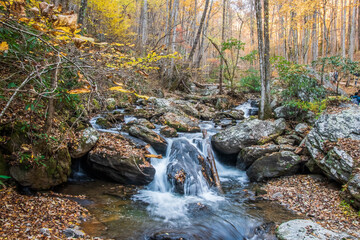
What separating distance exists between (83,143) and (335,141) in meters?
7.77

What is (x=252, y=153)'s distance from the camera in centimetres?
826

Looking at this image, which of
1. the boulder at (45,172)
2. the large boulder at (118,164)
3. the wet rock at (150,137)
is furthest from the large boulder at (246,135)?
the boulder at (45,172)

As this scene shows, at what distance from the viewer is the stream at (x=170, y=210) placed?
4598 mm

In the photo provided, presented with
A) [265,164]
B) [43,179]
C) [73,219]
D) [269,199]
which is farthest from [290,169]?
[43,179]

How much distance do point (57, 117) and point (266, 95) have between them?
8690 mm

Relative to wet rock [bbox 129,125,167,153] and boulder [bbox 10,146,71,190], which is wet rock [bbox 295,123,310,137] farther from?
boulder [bbox 10,146,71,190]

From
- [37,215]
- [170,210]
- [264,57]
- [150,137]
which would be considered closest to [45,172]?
[37,215]

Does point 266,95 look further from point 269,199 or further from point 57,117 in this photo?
point 57,117

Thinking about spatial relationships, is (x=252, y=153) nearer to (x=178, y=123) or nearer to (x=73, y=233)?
(x=178, y=123)

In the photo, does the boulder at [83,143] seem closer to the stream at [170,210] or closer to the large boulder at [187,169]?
the stream at [170,210]

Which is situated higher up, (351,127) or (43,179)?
(351,127)

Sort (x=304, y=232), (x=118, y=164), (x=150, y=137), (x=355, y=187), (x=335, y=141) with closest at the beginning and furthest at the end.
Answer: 1. (x=304, y=232)
2. (x=355, y=187)
3. (x=118, y=164)
4. (x=335, y=141)
5. (x=150, y=137)

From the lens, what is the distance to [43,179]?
5.37 m

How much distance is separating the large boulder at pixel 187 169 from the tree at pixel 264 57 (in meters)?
4.20
